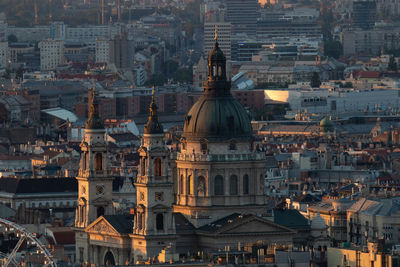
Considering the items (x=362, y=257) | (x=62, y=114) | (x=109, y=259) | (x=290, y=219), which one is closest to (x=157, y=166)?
(x=109, y=259)

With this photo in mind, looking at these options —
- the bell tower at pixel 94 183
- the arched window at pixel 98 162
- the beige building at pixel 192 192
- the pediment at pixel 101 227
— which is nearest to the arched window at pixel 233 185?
the beige building at pixel 192 192

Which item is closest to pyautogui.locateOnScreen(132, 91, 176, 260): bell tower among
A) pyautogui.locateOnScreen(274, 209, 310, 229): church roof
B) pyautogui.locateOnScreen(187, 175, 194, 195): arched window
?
pyautogui.locateOnScreen(187, 175, 194, 195): arched window

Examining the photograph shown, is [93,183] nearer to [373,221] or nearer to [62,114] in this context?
[373,221]

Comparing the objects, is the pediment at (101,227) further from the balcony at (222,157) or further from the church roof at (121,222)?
the balcony at (222,157)

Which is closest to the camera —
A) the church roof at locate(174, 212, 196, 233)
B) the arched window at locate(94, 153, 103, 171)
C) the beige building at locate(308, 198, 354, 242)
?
the church roof at locate(174, 212, 196, 233)

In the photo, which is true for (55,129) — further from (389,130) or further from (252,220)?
(252,220)

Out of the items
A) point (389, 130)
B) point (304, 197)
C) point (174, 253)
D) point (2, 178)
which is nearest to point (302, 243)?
point (174, 253)

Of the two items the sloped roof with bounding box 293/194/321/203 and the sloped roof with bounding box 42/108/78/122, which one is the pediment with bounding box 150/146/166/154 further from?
Answer: the sloped roof with bounding box 42/108/78/122

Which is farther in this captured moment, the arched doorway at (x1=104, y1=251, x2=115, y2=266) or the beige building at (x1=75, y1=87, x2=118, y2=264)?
the beige building at (x1=75, y1=87, x2=118, y2=264)
